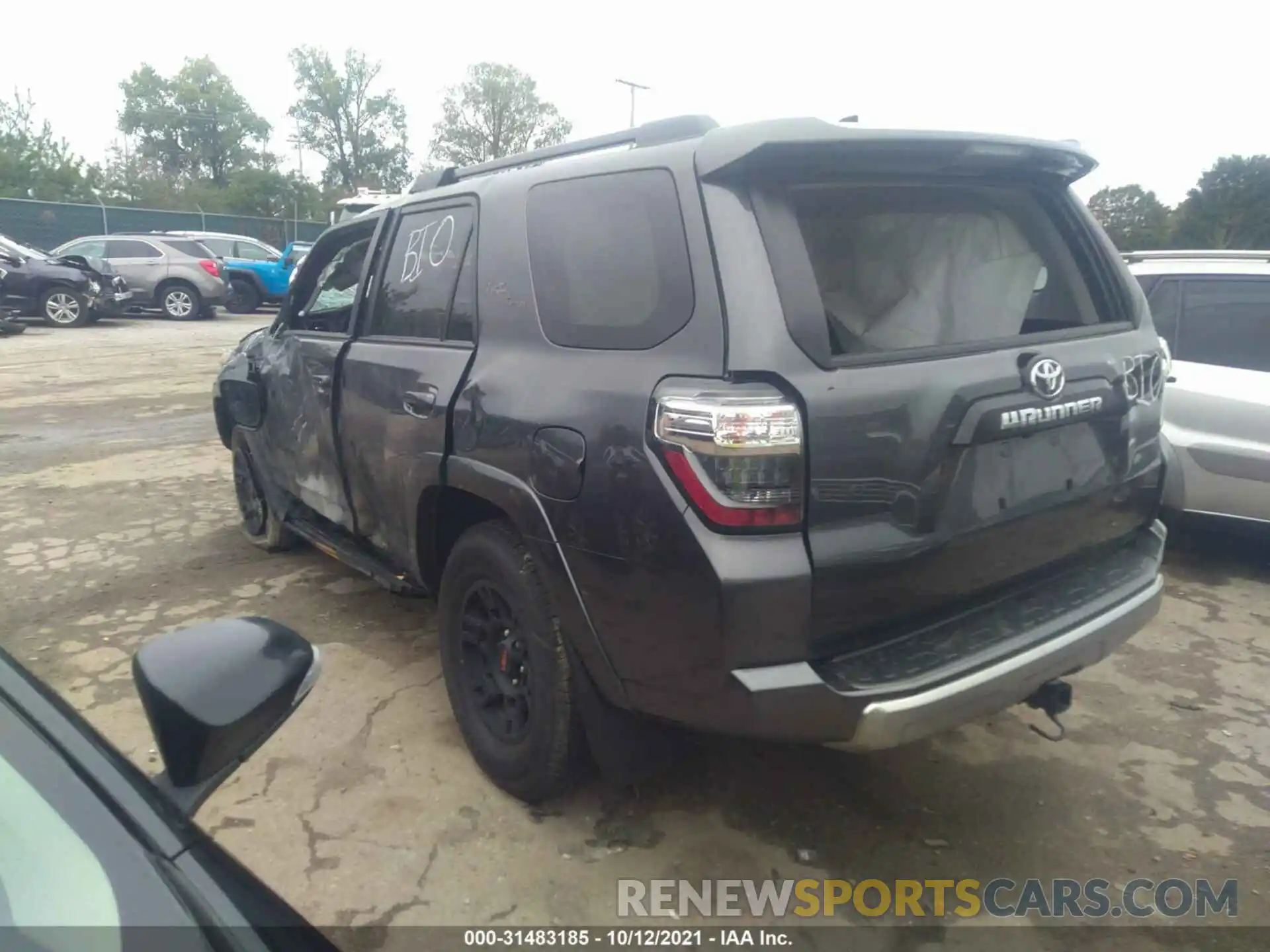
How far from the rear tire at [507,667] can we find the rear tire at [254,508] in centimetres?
227

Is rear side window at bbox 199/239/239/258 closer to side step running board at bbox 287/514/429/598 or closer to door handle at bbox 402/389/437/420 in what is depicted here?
side step running board at bbox 287/514/429/598

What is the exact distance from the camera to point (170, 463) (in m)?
7.21

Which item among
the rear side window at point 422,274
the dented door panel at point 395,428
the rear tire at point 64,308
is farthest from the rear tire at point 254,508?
the rear tire at point 64,308

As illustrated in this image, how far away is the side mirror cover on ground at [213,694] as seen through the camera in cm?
140

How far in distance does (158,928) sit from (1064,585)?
2.38m

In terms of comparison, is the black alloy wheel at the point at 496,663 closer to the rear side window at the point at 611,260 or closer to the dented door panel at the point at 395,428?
the dented door panel at the point at 395,428

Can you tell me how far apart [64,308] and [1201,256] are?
17902mm

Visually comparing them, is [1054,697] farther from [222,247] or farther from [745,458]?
[222,247]

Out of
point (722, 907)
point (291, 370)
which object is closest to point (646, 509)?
point (722, 907)

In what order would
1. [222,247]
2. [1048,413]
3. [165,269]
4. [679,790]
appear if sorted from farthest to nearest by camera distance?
1. [222,247]
2. [165,269]
3. [679,790]
4. [1048,413]

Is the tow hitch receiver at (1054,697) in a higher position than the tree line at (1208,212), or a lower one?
lower

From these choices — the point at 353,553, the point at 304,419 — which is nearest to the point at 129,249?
the point at 304,419

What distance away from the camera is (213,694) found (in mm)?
1434

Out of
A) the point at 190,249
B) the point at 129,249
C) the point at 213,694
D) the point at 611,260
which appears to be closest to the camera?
the point at 213,694
